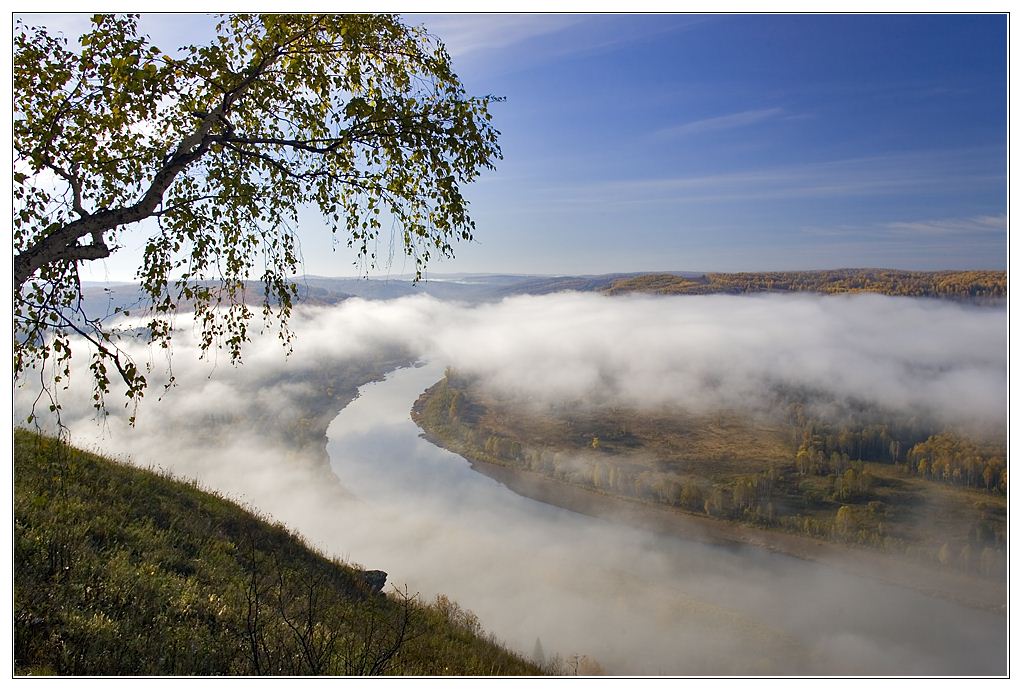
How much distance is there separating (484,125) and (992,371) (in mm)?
227852

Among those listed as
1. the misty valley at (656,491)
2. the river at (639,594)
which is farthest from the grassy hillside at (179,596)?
the river at (639,594)

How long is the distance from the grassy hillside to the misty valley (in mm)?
64001

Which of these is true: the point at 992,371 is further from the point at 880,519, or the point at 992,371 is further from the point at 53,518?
the point at 53,518

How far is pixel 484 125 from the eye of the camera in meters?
5.75

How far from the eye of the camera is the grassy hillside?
5336mm

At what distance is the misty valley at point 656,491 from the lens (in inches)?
3622

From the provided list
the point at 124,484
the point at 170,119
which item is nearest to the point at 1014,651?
the point at 170,119

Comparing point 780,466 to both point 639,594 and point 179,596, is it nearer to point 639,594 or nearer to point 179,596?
point 639,594

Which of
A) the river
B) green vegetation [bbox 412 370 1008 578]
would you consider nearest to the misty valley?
the river

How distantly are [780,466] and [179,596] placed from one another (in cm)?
16465

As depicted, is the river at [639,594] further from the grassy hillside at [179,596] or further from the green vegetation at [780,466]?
the grassy hillside at [179,596]

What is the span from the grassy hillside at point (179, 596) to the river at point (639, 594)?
2683 inches

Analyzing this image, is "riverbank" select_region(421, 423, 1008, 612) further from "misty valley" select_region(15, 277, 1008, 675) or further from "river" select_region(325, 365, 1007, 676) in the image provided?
"river" select_region(325, 365, 1007, 676)

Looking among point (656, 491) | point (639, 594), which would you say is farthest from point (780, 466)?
point (639, 594)
